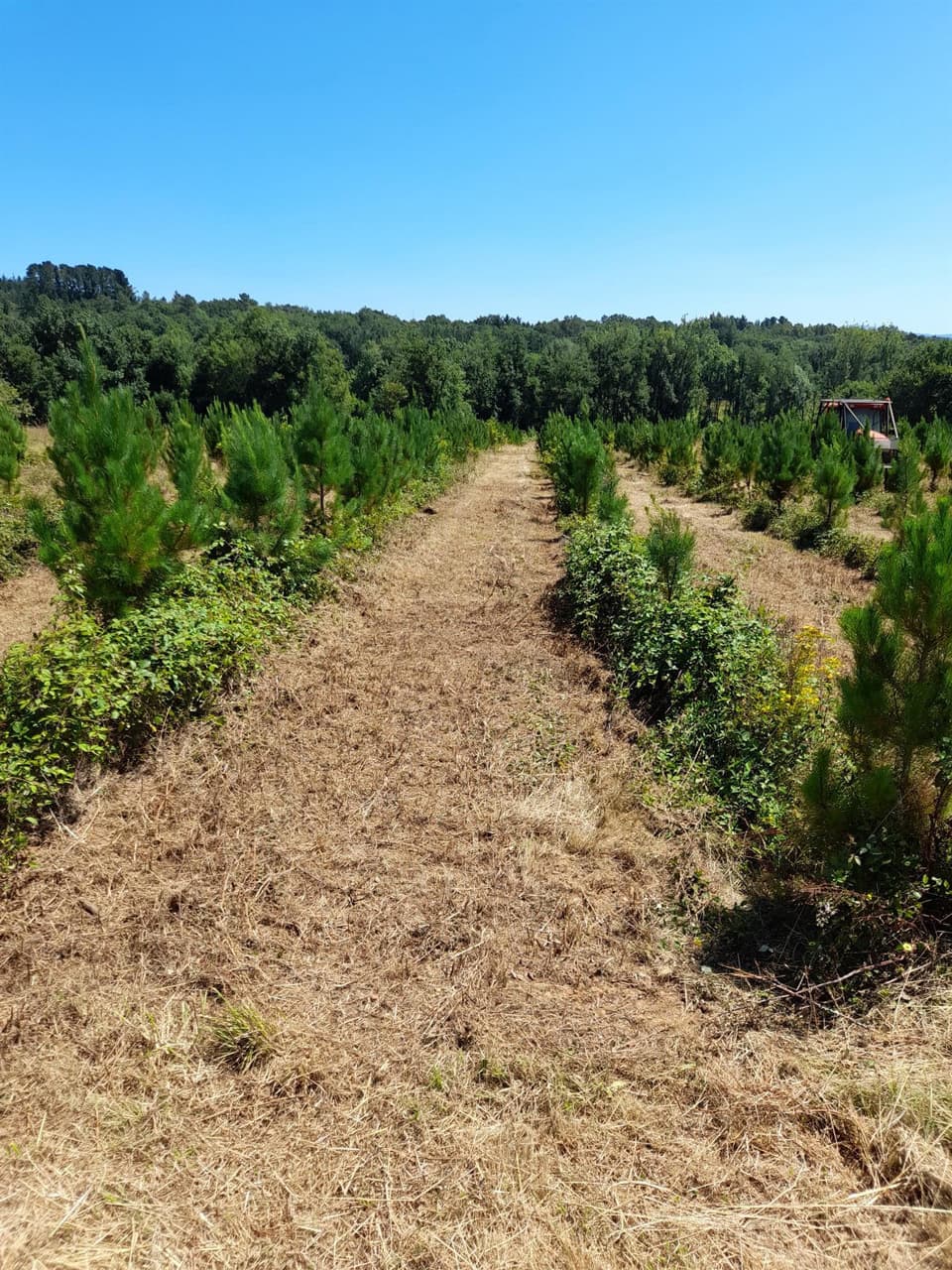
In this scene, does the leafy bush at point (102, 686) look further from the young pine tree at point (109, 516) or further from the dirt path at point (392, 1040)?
the young pine tree at point (109, 516)

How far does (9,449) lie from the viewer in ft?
41.8

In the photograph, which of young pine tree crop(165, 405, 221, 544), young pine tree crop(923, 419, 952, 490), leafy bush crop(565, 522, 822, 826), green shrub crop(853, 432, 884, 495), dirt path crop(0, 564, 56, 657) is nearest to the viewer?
leafy bush crop(565, 522, 822, 826)

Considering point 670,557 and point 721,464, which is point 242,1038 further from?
point 721,464

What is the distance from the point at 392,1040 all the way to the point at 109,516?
14.8 feet

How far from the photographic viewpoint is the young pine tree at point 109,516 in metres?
5.28

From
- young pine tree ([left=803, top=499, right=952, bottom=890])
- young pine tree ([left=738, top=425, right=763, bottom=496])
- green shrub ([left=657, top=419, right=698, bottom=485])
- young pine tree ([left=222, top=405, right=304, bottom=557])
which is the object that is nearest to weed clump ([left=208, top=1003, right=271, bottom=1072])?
young pine tree ([left=803, top=499, right=952, bottom=890])

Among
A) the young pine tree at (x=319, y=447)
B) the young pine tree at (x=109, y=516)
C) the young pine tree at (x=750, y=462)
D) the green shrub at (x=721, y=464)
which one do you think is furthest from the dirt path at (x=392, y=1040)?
the green shrub at (x=721, y=464)

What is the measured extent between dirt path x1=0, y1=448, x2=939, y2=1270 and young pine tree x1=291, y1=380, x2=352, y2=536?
19.0ft

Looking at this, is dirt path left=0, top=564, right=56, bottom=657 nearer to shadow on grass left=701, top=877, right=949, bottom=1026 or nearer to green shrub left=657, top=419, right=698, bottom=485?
shadow on grass left=701, top=877, right=949, bottom=1026

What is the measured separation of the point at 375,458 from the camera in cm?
1164

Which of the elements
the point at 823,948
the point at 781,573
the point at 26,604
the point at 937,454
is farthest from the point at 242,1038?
the point at 937,454

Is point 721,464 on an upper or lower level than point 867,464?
upper

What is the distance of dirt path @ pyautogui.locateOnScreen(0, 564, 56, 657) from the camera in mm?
7586

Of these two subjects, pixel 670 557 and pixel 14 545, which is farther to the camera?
pixel 14 545
